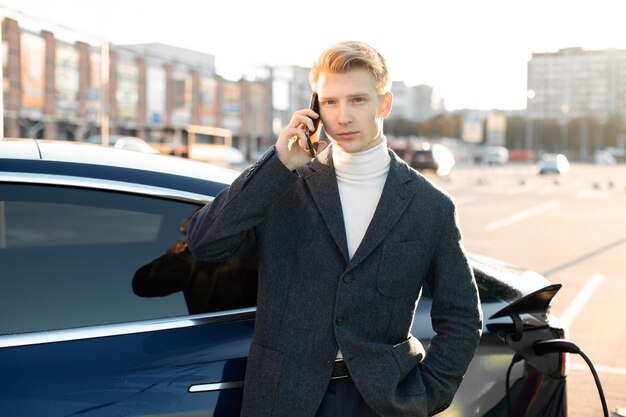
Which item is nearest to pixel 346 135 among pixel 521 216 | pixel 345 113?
pixel 345 113

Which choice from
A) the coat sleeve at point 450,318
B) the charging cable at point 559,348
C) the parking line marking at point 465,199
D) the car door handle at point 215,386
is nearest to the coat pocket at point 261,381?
the car door handle at point 215,386

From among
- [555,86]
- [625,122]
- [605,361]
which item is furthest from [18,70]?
[555,86]

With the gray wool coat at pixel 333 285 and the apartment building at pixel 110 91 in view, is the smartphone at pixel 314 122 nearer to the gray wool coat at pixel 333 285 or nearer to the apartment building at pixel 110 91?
the gray wool coat at pixel 333 285

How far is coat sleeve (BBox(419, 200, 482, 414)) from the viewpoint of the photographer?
7.20 feet

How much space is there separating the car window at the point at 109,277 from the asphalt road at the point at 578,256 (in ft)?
5.36

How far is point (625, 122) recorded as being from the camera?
5586 inches

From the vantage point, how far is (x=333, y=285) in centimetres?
211

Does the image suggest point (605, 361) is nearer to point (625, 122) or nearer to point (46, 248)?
point (46, 248)

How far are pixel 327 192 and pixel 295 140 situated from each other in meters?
0.17

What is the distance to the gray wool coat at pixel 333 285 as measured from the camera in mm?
2092

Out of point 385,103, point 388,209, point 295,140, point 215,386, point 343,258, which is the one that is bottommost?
point 215,386

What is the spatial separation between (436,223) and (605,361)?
467cm

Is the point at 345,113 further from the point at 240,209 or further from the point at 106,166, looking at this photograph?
the point at 106,166

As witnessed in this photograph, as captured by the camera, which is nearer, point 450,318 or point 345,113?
point 345,113
